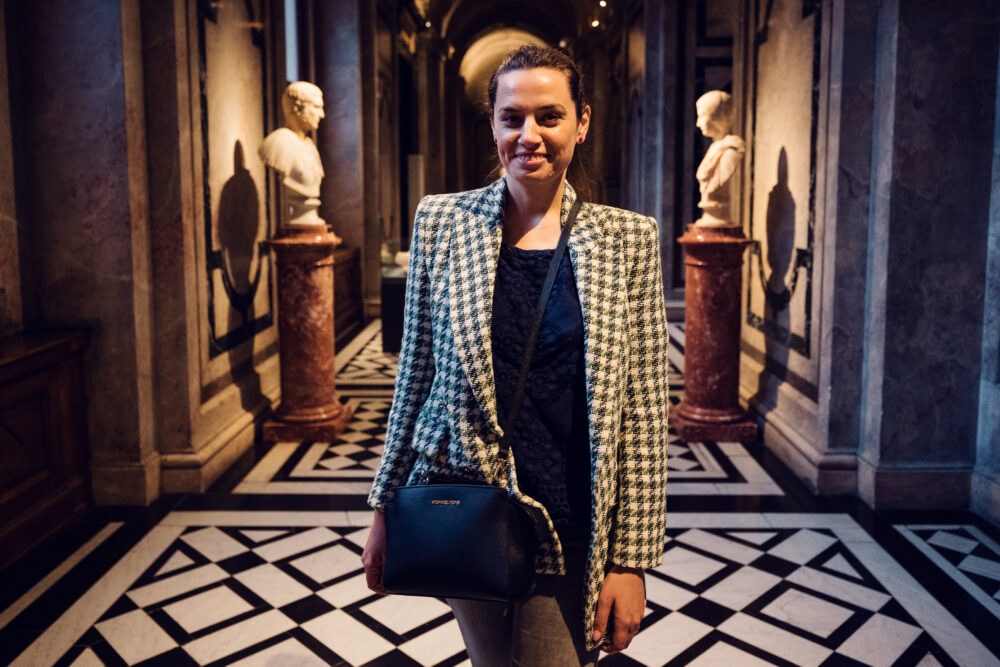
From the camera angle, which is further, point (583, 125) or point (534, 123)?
point (583, 125)

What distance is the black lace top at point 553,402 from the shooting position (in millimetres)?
1314

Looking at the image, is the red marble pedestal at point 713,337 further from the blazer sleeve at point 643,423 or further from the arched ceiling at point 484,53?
the arched ceiling at point 484,53

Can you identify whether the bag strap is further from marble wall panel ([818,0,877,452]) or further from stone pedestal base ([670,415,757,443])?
stone pedestal base ([670,415,757,443])

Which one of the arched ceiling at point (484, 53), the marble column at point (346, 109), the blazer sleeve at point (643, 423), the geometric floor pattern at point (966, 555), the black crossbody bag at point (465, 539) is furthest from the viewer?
the arched ceiling at point (484, 53)

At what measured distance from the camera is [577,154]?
59.9 inches

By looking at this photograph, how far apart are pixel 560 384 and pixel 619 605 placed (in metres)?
0.37

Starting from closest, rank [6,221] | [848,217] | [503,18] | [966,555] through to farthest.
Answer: [966,555], [6,221], [848,217], [503,18]

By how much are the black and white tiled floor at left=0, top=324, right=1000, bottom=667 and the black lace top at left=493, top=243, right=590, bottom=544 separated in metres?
1.44

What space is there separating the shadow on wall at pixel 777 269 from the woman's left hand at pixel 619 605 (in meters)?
3.73

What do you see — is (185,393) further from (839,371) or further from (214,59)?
(839,371)

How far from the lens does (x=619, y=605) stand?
4.33 ft

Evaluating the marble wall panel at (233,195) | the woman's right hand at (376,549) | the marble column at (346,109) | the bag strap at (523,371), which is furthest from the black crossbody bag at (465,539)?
the marble column at (346,109)

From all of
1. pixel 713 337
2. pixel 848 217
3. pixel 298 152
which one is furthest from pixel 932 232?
pixel 298 152

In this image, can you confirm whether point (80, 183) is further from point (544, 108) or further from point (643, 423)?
point (643, 423)
